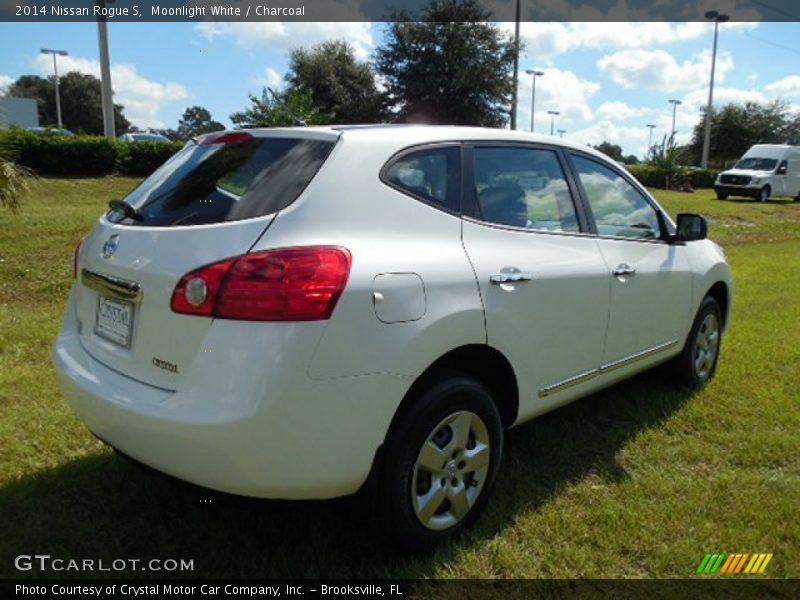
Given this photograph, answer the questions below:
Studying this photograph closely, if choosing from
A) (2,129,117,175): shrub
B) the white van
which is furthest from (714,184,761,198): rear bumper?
(2,129,117,175): shrub

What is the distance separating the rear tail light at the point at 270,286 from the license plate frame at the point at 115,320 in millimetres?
375

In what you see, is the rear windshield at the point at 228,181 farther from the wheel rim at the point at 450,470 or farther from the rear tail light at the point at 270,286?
the wheel rim at the point at 450,470

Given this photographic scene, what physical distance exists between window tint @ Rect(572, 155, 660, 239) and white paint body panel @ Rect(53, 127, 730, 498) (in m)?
0.87

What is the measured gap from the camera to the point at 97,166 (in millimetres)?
17422

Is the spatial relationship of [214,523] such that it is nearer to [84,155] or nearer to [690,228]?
[690,228]

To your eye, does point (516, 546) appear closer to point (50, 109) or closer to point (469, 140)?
point (469, 140)

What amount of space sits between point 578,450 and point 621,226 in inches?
52.8

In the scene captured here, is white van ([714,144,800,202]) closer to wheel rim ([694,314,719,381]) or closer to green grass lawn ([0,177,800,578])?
green grass lawn ([0,177,800,578])

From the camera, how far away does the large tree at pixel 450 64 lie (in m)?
27.9

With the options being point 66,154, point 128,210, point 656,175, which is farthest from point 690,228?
point 656,175

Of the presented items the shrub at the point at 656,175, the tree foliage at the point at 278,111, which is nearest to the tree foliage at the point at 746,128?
the shrub at the point at 656,175

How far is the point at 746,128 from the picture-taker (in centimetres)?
5409

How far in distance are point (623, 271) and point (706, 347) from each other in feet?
5.32
